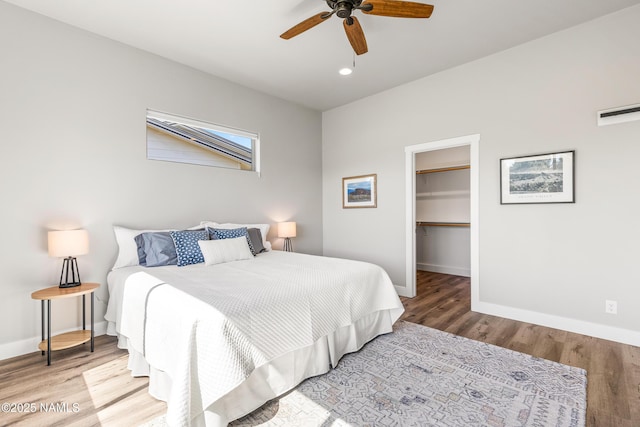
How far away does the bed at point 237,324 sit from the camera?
149 cm

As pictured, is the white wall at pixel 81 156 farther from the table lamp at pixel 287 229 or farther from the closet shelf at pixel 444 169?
the closet shelf at pixel 444 169

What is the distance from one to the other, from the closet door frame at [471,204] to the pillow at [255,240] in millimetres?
2003

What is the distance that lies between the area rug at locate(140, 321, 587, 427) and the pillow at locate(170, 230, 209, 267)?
1.59m

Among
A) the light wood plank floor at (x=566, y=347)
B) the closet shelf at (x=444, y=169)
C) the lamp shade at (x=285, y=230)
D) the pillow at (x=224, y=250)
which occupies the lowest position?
the light wood plank floor at (x=566, y=347)

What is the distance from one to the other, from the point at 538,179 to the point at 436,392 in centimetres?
241

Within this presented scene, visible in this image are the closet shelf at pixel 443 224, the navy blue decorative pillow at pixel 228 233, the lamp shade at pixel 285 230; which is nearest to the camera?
the navy blue decorative pillow at pixel 228 233

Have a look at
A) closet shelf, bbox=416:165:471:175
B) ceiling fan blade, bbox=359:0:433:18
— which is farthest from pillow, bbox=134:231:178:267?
closet shelf, bbox=416:165:471:175

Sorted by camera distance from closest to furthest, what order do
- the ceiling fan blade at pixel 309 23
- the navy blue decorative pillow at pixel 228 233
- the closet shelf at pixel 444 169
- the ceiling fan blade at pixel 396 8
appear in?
1. the ceiling fan blade at pixel 396 8
2. the ceiling fan blade at pixel 309 23
3. the navy blue decorative pillow at pixel 228 233
4. the closet shelf at pixel 444 169

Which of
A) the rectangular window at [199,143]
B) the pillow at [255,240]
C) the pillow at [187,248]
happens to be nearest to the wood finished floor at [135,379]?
the pillow at [187,248]

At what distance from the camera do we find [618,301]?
2.65 meters

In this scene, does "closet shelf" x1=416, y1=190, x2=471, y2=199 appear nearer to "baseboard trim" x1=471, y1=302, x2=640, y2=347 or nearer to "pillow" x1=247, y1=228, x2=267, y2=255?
"baseboard trim" x1=471, y1=302, x2=640, y2=347

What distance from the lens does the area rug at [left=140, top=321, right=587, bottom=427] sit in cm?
168

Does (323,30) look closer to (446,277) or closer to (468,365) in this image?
(468,365)

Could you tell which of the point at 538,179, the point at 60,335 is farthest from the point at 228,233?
the point at 538,179
